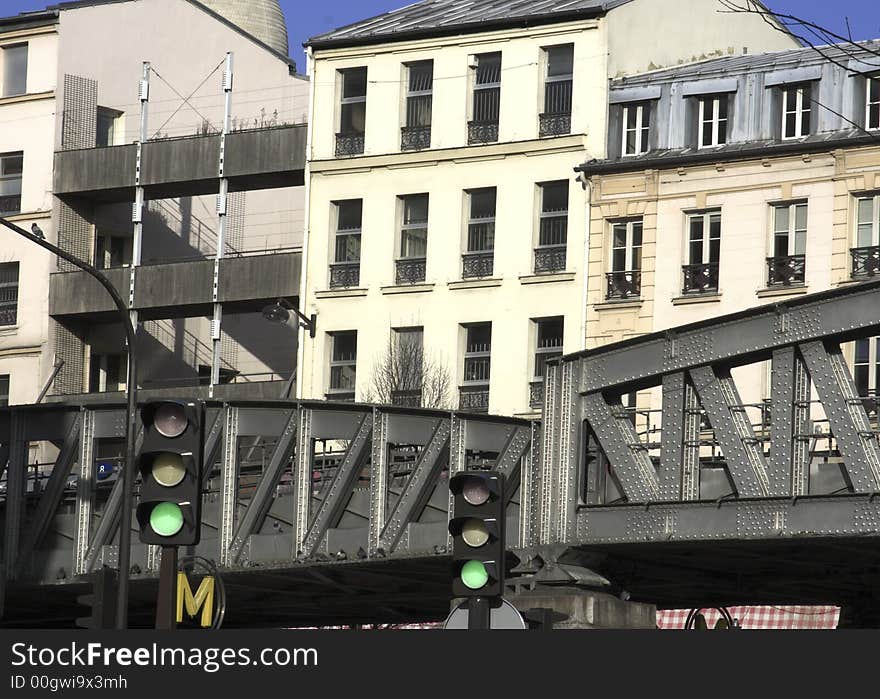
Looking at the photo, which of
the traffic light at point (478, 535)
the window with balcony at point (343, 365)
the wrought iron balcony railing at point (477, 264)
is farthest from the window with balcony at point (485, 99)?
the traffic light at point (478, 535)

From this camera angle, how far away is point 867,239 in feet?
167

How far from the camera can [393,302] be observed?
56812 millimetres

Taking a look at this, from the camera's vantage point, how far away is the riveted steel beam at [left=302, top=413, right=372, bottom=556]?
34500mm

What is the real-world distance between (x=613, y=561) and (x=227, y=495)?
893 centimetres

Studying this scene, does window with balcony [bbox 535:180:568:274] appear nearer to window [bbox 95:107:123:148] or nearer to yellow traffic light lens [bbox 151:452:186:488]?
window [bbox 95:107:123:148]

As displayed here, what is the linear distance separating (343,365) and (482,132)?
654 cm

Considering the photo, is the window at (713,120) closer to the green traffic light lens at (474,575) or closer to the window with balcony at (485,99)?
the window with balcony at (485,99)

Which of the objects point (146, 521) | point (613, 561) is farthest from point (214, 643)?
point (613, 561)

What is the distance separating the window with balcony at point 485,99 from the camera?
56.5m

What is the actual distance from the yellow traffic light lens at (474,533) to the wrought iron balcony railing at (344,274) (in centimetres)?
3893

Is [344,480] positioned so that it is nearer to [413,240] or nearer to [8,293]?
[413,240]

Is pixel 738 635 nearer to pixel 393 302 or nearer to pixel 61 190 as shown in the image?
pixel 393 302

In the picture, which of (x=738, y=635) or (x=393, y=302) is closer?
(x=738, y=635)

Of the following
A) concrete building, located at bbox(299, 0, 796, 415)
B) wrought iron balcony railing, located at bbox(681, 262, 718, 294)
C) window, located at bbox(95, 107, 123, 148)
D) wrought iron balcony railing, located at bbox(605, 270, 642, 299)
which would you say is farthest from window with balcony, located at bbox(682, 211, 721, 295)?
window, located at bbox(95, 107, 123, 148)
